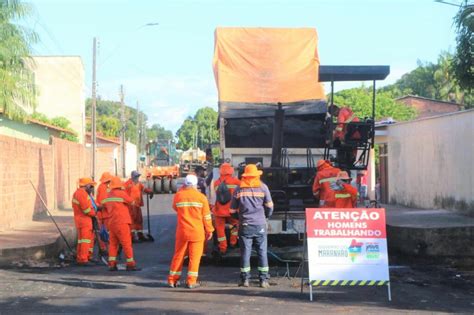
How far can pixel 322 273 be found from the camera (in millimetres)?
8680

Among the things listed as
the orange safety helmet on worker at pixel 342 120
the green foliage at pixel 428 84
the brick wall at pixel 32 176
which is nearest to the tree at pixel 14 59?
the brick wall at pixel 32 176

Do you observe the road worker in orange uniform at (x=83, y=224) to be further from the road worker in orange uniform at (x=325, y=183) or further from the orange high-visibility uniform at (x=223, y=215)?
the road worker in orange uniform at (x=325, y=183)

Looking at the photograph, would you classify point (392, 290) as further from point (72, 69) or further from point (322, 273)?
point (72, 69)

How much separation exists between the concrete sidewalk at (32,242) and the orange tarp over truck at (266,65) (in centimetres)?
451

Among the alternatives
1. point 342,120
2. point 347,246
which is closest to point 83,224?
point 342,120

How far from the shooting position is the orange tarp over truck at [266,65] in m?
13.1

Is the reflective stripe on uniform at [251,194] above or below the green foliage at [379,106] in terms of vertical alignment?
below

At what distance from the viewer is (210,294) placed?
9055mm

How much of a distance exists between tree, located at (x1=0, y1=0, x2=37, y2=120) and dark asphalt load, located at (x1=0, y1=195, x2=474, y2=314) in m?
8.11

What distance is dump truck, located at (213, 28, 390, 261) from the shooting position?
468 inches

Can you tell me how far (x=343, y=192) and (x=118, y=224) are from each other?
3.71 meters

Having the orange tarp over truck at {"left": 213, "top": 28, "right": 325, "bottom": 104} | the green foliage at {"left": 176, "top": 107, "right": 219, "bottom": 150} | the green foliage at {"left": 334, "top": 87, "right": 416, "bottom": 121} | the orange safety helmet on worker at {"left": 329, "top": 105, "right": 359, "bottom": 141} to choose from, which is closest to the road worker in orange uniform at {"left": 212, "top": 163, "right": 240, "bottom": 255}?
the orange tarp over truck at {"left": 213, "top": 28, "right": 325, "bottom": 104}

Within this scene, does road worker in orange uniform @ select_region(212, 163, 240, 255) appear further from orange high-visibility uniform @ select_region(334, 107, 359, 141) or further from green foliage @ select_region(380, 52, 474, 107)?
green foliage @ select_region(380, 52, 474, 107)

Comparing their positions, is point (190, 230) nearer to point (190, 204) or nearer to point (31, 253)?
point (190, 204)
